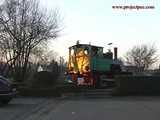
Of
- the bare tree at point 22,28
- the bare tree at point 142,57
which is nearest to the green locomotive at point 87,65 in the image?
the bare tree at point 22,28

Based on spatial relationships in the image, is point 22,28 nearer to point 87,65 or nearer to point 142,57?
point 87,65

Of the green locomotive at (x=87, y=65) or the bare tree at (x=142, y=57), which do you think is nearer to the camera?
the green locomotive at (x=87, y=65)

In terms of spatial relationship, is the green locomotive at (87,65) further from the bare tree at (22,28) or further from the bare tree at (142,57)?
the bare tree at (142,57)

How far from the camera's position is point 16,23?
1998 inches

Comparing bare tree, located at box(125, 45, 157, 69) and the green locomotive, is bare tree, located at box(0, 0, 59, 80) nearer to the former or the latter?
the green locomotive

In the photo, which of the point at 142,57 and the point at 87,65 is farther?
the point at 142,57

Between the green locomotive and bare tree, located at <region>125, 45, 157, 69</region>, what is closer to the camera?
the green locomotive

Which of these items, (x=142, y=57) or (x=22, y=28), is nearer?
(x=22, y=28)

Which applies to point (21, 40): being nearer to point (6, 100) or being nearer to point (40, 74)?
point (40, 74)

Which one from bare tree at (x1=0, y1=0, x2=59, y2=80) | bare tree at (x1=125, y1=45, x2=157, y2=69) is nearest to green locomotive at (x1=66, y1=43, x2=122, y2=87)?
bare tree at (x1=0, y1=0, x2=59, y2=80)

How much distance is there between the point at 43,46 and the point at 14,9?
5.22m

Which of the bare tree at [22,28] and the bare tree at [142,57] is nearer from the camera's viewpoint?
the bare tree at [22,28]

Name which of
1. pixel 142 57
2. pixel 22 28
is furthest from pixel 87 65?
pixel 142 57

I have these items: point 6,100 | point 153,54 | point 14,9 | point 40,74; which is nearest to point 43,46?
point 14,9
